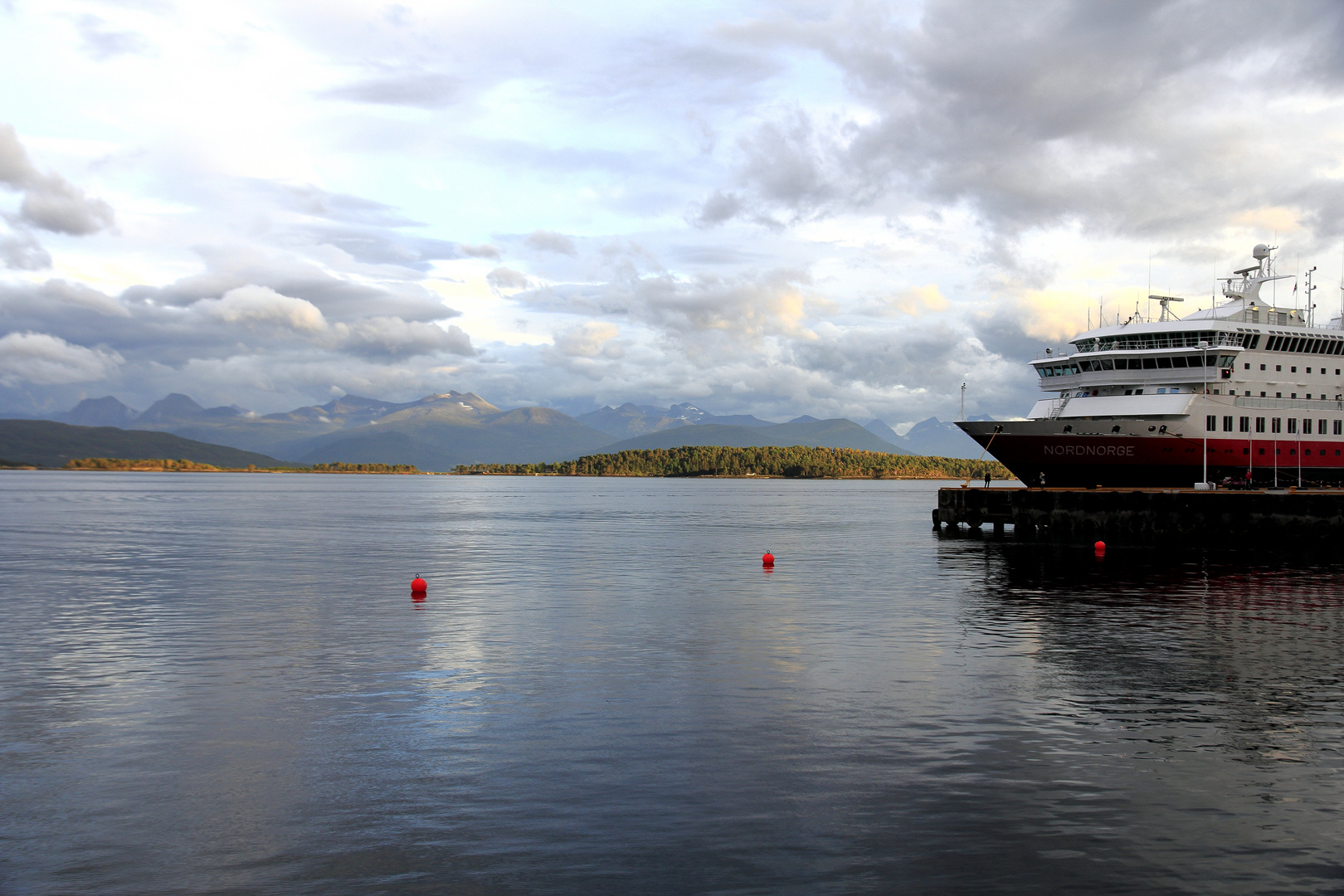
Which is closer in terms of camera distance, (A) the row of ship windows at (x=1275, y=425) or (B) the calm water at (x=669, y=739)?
(B) the calm water at (x=669, y=739)

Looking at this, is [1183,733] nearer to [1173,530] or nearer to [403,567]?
[403,567]

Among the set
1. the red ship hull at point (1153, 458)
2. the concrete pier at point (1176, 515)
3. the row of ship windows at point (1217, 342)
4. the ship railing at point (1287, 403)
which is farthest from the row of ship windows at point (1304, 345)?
the concrete pier at point (1176, 515)

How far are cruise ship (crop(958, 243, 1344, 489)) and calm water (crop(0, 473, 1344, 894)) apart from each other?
25749mm

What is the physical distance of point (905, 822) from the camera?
42.9 ft

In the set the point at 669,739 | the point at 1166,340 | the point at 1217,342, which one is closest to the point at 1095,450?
the point at 1166,340

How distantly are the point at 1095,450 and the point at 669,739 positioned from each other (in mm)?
58580

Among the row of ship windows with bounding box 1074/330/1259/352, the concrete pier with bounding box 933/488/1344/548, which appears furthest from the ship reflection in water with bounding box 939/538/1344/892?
the row of ship windows with bounding box 1074/330/1259/352

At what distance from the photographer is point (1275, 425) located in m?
67.8

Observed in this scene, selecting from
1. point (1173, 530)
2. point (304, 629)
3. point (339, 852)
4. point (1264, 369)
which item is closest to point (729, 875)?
point (339, 852)

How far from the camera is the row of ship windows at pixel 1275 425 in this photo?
214 feet

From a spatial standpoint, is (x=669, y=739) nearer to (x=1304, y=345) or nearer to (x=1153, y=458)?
(x=1153, y=458)

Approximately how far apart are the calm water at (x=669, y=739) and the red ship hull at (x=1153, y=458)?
25.3m

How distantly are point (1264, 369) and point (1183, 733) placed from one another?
62.1 metres

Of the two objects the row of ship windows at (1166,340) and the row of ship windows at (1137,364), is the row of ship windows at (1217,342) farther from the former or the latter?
the row of ship windows at (1137,364)
